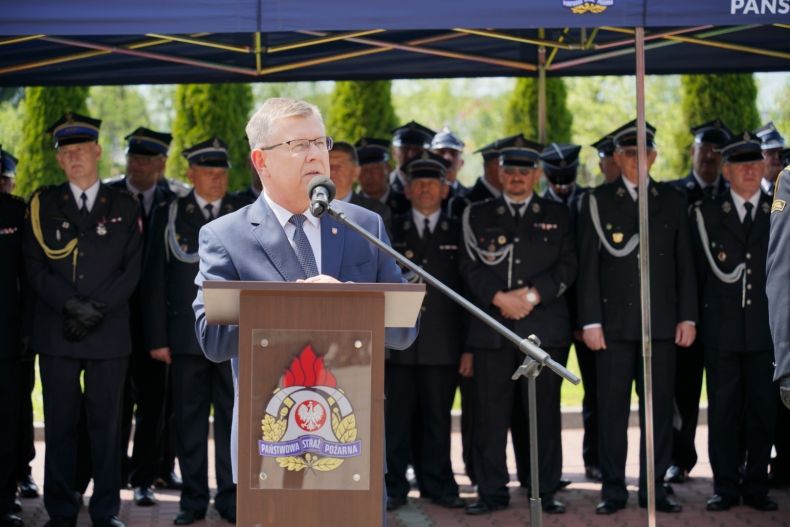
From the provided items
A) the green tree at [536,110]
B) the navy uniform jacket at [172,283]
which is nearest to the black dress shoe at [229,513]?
the navy uniform jacket at [172,283]

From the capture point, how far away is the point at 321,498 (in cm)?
329

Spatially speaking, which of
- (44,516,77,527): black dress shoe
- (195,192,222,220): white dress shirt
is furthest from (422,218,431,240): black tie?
(44,516,77,527): black dress shoe

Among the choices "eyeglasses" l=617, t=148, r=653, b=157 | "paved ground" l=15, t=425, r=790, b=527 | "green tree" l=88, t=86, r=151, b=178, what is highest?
"green tree" l=88, t=86, r=151, b=178

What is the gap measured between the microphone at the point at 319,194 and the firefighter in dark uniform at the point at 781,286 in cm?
191

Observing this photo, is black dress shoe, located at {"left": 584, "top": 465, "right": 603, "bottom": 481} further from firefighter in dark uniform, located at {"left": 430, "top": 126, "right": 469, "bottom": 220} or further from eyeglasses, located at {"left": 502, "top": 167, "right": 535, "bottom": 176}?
eyeglasses, located at {"left": 502, "top": 167, "right": 535, "bottom": 176}

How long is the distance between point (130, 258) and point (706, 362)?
360 cm

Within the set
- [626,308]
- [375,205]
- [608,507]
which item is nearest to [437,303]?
[375,205]

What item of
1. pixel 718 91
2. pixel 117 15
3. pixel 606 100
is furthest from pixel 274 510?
pixel 606 100

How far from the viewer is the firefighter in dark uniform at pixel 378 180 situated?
895 centimetres

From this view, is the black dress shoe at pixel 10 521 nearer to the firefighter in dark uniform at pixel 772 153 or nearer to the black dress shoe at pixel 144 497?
the black dress shoe at pixel 144 497

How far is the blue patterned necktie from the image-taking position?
371 centimetres

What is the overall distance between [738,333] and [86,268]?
153 inches

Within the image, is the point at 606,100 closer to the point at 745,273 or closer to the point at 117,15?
the point at 745,273

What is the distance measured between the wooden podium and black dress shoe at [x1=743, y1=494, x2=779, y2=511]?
509cm
